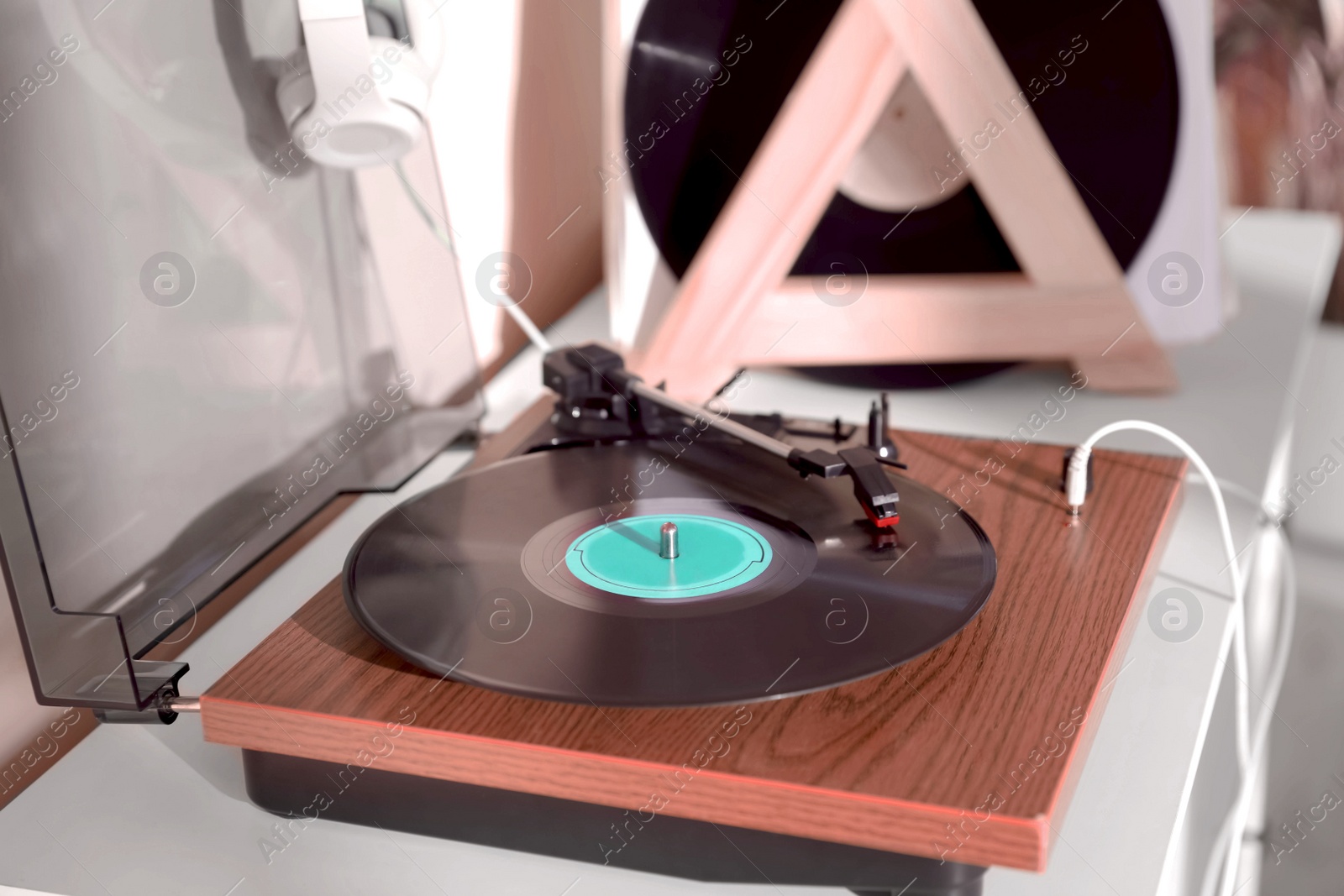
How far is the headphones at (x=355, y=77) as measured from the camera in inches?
33.1

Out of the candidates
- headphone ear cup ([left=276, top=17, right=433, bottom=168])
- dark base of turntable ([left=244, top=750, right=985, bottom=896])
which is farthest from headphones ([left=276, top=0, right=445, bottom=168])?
dark base of turntable ([left=244, top=750, right=985, bottom=896])

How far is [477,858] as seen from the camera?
0.64 metres

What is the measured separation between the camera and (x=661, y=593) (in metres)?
0.67

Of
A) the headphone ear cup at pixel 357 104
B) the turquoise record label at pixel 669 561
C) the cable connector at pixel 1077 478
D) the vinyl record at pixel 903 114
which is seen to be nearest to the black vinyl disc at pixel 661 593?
the turquoise record label at pixel 669 561

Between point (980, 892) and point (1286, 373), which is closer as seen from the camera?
point (980, 892)

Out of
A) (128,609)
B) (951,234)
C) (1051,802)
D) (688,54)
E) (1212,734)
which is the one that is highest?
(688,54)

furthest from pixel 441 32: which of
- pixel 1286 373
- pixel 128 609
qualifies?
pixel 1286 373

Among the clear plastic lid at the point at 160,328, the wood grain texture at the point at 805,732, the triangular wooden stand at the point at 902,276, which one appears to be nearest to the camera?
the wood grain texture at the point at 805,732

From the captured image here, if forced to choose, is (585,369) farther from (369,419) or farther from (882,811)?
(882,811)

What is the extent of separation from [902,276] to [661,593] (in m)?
0.60

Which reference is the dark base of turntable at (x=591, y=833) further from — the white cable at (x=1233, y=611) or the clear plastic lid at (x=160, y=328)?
the white cable at (x=1233, y=611)

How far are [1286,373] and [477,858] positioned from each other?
96cm

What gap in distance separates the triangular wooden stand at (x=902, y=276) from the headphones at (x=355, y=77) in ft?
1.11

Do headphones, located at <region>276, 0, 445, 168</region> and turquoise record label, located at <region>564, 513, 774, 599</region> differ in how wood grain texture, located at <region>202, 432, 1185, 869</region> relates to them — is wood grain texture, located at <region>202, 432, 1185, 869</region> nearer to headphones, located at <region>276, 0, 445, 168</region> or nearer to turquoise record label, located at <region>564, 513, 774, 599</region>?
turquoise record label, located at <region>564, 513, 774, 599</region>
